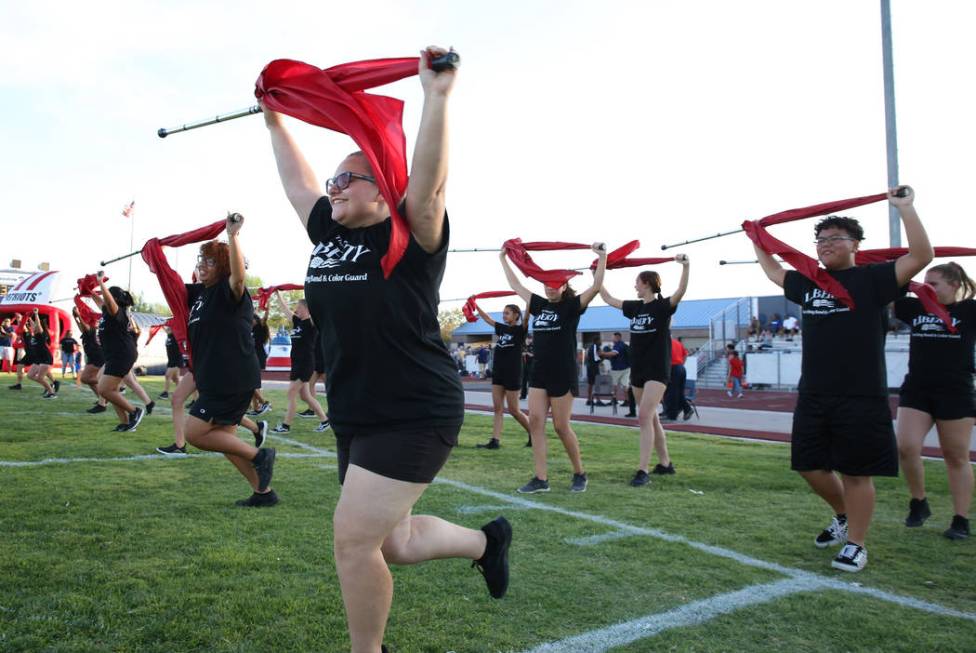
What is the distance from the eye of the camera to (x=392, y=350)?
8.24 feet

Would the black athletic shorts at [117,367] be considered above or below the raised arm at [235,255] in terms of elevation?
below

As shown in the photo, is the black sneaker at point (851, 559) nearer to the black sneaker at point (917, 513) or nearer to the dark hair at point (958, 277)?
the black sneaker at point (917, 513)

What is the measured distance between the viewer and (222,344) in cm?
591

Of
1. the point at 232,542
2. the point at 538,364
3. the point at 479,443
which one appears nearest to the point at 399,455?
the point at 232,542

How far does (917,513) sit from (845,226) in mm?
2638

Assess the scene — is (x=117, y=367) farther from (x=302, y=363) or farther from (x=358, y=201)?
(x=358, y=201)

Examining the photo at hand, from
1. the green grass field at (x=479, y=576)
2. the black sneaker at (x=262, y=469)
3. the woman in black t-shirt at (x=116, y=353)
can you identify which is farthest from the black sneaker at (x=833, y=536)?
the woman in black t-shirt at (x=116, y=353)

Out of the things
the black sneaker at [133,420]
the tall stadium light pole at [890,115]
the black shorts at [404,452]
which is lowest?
the black sneaker at [133,420]

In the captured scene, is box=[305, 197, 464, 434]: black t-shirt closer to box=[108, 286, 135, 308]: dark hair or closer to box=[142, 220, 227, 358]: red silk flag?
box=[142, 220, 227, 358]: red silk flag

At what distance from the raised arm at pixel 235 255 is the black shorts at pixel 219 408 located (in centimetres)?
83

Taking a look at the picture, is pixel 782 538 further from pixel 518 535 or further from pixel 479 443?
pixel 479 443

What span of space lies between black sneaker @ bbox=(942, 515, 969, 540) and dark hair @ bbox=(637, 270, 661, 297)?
3430 mm

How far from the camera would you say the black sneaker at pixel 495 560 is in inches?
129

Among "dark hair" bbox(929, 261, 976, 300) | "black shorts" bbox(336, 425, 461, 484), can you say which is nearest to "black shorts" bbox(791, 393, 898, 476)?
"dark hair" bbox(929, 261, 976, 300)
